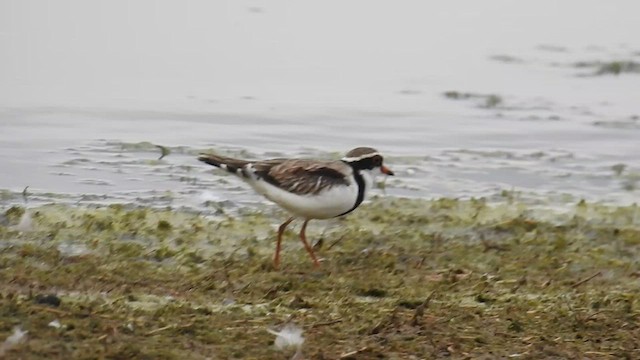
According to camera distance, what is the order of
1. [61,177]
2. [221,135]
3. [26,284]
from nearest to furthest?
1. [26,284]
2. [61,177]
3. [221,135]

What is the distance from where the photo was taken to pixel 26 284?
22.4 feet

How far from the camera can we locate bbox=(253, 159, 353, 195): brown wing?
8258mm

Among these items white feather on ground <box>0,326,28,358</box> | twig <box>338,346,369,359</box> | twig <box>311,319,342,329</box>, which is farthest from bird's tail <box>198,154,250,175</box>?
white feather on ground <box>0,326,28,358</box>

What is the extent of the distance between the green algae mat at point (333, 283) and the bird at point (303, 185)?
1.00 ft

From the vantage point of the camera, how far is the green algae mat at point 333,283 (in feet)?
20.3

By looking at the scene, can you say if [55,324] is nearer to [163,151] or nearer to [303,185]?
[303,185]

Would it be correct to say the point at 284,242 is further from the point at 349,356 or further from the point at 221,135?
the point at 221,135

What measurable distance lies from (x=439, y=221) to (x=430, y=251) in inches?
39.1

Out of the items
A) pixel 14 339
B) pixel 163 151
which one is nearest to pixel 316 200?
pixel 14 339

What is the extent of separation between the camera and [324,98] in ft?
46.8

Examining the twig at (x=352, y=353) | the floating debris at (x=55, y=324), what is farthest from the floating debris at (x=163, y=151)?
the twig at (x=352, y=353)

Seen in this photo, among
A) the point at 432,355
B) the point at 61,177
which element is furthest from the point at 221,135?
the point at 432,355

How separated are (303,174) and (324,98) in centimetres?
600

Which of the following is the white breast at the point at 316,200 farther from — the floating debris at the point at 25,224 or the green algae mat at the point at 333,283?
the floating debris at the point at 25,224
